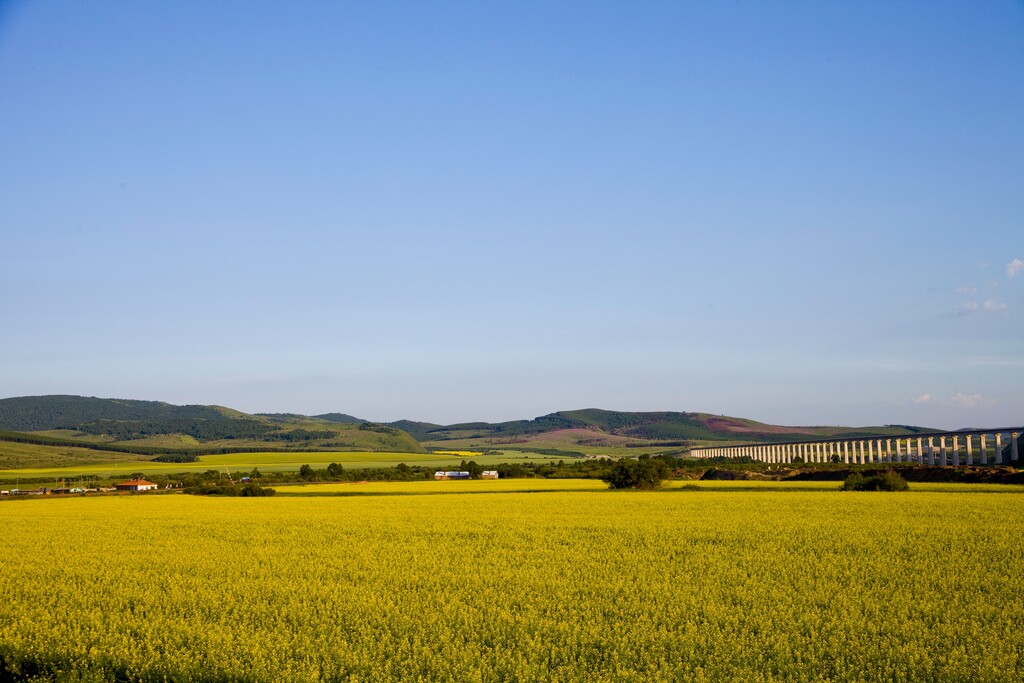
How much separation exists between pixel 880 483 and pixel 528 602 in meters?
48.8

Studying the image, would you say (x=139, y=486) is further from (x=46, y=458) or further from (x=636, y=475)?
(x=46, y=458)

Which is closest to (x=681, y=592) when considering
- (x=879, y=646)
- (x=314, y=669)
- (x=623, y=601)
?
(x=623, y=601)

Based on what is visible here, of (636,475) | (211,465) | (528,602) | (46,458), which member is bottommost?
(211,465)

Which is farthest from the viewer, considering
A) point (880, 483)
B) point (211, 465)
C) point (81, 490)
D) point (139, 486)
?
point (211, 465)

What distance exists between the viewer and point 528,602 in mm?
18359

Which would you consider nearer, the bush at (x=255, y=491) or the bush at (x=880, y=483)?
the bush at (x=880, y=483)

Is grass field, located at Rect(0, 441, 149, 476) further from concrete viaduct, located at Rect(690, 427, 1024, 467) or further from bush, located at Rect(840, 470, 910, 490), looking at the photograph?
bush, located at Rect(840, 470, 910, 490)

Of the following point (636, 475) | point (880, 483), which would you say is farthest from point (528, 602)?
point (636, 475)

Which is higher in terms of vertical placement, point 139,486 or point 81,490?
point 81,490

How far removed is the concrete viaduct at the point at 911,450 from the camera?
9938 cm

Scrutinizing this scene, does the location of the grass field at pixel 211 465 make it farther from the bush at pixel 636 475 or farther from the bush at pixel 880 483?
the bush at pixel 880 483

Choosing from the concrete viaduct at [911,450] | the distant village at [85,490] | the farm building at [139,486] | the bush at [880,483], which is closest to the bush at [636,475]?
the bush at [880,483]

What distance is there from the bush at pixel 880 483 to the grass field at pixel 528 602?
24.2 metres

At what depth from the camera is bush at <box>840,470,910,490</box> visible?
58.2 metres
